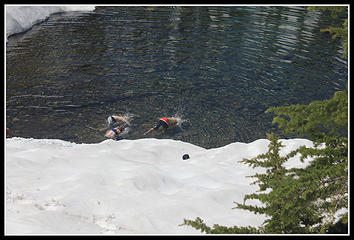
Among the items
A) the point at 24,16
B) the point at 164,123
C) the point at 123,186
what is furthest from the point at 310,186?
the point at 24,16

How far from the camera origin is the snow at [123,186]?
7.50 m

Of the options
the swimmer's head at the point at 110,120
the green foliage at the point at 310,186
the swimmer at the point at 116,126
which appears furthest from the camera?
the swimmer's head at the point at 110,120

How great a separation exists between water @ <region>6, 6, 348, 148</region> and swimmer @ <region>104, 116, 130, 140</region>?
1.35 ft

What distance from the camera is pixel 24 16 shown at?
94.6 ft

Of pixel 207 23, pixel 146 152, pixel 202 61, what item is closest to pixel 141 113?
pixel 146 152

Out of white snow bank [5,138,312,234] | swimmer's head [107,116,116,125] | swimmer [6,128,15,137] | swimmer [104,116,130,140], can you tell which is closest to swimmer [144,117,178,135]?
swimmer [104,116,130,140]

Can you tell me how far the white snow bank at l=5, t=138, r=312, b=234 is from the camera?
7.50m

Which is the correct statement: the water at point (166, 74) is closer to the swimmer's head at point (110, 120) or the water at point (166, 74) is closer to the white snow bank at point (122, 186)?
the swimmer's head at point (110, 120)

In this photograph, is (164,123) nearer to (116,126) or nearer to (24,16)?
(116,126)

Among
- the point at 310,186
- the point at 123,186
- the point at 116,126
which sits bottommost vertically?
the point at 116,126

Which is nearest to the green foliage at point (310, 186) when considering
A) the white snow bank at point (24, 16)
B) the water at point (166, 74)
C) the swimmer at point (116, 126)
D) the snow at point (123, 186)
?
the snow at point (123, 186)

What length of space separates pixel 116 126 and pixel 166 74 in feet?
→ 21.3

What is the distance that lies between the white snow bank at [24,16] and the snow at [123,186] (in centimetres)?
1786

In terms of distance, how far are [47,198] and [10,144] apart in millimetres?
4542
